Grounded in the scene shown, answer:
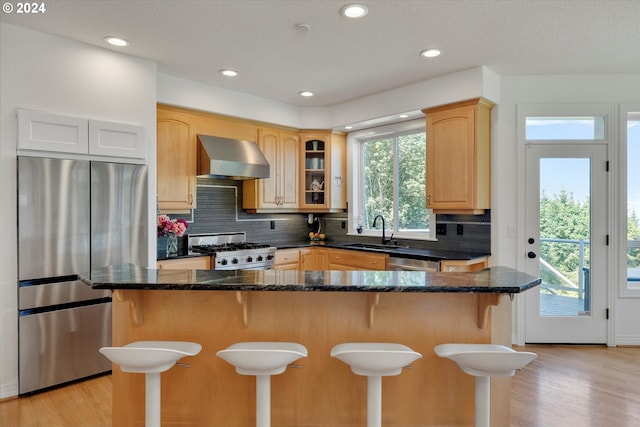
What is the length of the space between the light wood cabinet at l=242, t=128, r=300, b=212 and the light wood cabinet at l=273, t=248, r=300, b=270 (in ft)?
1.81

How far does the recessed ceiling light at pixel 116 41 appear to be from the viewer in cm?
297

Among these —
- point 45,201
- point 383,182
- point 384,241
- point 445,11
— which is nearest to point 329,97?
point 383,182

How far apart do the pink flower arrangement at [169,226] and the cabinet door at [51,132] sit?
3.38 feet

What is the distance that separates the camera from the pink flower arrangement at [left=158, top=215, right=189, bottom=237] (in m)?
3.86

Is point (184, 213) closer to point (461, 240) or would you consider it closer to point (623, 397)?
point (461, 240)

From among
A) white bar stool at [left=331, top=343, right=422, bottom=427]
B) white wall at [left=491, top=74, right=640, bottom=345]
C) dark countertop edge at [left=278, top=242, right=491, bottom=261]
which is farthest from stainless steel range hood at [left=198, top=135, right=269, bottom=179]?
white bar stool at [left=331, top=343, right=422, bottom=427]

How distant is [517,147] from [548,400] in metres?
2.35

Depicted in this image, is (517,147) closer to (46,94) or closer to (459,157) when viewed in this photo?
(459,157)

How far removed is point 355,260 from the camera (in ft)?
14.7

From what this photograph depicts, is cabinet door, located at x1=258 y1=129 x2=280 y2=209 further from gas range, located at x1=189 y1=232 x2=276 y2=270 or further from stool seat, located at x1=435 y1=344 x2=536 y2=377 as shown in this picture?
stool seat, located at x1=435 y1=344 x2=536 y2=377

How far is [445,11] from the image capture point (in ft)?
8.41

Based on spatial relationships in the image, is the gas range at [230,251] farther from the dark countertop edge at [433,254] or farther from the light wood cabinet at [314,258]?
the dark countertop edge at [433,254]

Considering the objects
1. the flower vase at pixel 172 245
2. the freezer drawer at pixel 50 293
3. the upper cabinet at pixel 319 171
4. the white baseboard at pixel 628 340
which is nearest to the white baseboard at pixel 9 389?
the freezer drawer at pixel 50 293

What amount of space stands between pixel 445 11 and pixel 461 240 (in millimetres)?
2382
